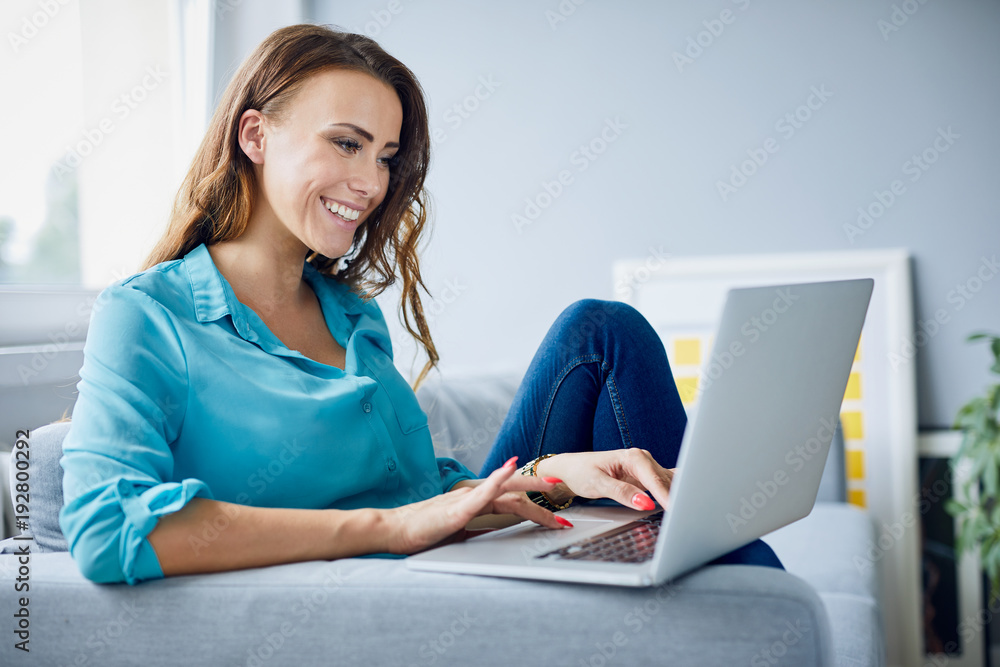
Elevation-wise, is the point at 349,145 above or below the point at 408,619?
above

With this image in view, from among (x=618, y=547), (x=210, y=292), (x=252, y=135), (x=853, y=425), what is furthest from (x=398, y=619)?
(x=853, y=425)

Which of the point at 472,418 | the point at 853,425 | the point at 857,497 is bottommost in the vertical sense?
the point at 857,497

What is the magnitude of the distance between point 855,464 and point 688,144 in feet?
3.77

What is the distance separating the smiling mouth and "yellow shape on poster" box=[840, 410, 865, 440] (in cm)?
185

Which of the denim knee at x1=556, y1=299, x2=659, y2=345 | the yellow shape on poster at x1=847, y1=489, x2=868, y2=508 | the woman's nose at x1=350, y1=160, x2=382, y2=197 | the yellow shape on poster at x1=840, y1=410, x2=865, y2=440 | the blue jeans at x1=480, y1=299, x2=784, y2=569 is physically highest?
the woman's nose at x1=350, y1=160, x2=382, y2=197

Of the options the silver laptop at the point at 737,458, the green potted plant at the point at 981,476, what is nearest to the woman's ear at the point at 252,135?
the silver laptop at the point at 737,458

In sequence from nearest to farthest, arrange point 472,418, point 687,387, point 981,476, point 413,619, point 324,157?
1. point 413,619
2. point 324,157
3. point 472,418
4. point 981,476
5. point 687,387

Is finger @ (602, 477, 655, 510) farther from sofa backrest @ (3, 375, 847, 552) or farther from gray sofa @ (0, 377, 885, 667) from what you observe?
sofa backrest @ (3, 375, 847, 552)

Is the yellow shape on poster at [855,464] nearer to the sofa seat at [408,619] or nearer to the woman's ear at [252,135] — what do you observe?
the sofa seat at [408,619]

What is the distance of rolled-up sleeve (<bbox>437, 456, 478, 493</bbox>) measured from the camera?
1.37 metres

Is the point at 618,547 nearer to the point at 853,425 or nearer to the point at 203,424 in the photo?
the point at 203,424

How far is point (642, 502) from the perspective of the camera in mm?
1062

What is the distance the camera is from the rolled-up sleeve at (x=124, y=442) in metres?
0.85

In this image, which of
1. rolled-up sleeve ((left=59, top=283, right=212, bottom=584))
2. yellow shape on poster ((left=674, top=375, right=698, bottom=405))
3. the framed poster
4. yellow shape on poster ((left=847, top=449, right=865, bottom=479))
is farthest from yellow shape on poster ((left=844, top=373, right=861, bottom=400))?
rolled-up sleeve ((left=59, top=283, right=212, bottom=584))
